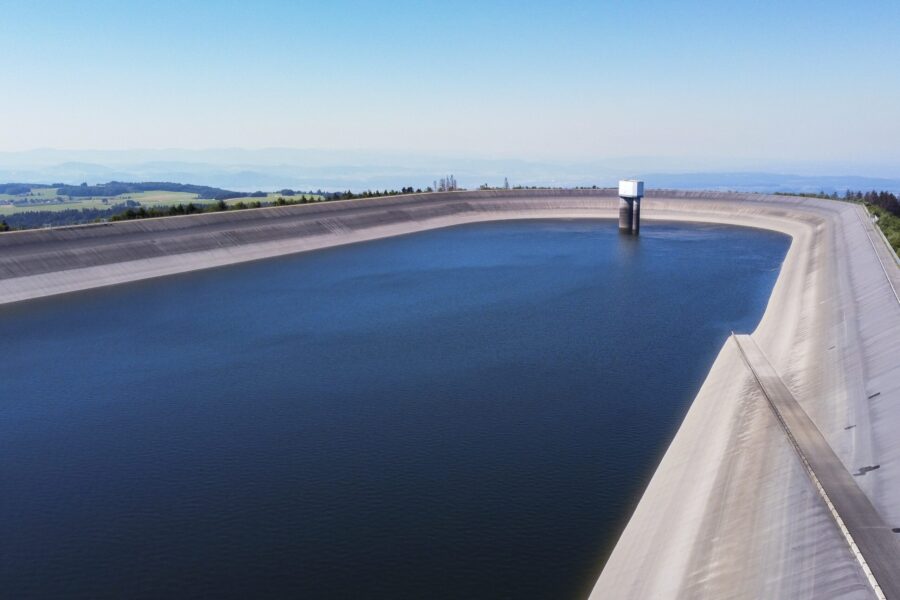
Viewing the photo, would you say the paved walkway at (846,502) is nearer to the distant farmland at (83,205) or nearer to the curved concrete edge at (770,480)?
the curved concrete edge at (770,480)

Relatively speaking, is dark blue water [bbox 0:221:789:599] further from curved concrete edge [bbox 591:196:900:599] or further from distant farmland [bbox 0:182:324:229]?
distant farmland [bbox 0:182:324:229]

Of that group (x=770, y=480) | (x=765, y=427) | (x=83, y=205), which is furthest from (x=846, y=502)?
(x=83, y=205)

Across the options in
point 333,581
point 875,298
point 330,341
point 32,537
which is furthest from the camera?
point 330,341

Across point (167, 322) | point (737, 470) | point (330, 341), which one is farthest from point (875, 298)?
point (167, 322)

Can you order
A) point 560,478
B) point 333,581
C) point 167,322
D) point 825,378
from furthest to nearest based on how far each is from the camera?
point 167,322
point 825,378
point 560,478
point 333,581

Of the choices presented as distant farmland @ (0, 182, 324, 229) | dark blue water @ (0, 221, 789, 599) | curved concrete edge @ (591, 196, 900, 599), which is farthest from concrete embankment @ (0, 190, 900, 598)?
distant farmland @ (0, 182, 324, 229)

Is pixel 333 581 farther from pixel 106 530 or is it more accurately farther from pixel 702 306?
pixel 702 306

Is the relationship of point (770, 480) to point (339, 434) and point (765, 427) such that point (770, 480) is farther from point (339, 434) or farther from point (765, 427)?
point (339, 434)
